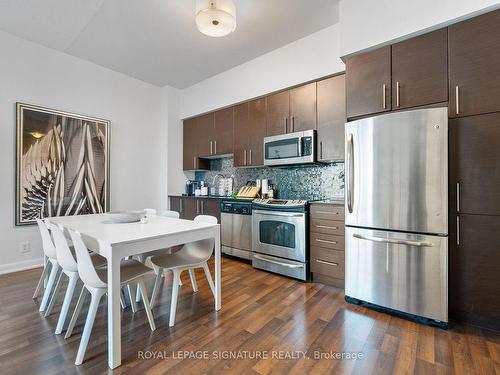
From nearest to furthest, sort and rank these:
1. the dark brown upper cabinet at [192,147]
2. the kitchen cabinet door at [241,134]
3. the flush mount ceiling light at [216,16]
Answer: the flush mount ceiling light at [216,16] → the kitchen cabinet door at [241,134] → the dark brown upper cabinet at [192,147]

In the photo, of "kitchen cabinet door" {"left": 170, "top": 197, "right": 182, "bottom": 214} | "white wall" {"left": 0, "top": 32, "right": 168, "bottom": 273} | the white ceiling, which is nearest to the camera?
the white ceiling

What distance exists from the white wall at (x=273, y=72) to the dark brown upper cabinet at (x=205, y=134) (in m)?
0.15

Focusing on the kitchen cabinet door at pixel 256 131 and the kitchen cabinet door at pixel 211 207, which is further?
the kitchen cabinet door at pixel 211 207

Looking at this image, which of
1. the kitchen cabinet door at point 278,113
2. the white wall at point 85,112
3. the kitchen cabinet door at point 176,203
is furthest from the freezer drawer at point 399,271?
the white wall at point 85,112

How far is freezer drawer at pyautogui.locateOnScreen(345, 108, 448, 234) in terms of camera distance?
1.87m

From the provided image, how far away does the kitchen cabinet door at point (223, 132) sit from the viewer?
4.02m

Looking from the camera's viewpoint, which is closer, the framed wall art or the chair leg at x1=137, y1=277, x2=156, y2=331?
the chair leg at x1=137, y1=277, x2=156, y2=331

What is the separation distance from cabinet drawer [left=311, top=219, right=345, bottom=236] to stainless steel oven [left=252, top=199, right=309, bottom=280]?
0.36 ft

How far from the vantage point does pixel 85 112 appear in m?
3.73

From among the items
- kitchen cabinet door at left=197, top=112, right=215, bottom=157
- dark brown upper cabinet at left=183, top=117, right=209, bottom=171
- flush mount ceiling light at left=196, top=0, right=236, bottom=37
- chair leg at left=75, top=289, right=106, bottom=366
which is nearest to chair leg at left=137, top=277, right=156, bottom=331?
chair leg at left=75, top=289, right=106, bottom=366

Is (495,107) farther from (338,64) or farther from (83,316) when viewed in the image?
(83,316)

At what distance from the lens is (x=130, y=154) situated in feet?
14.2

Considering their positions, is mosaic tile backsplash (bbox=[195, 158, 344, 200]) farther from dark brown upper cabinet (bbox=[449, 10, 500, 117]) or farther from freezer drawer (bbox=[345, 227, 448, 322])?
dark brown upper cabinet (bbox=[449, 10, 500, 117])

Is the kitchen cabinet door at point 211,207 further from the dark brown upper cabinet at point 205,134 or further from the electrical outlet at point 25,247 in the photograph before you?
the electrical outlet at point 25,247
